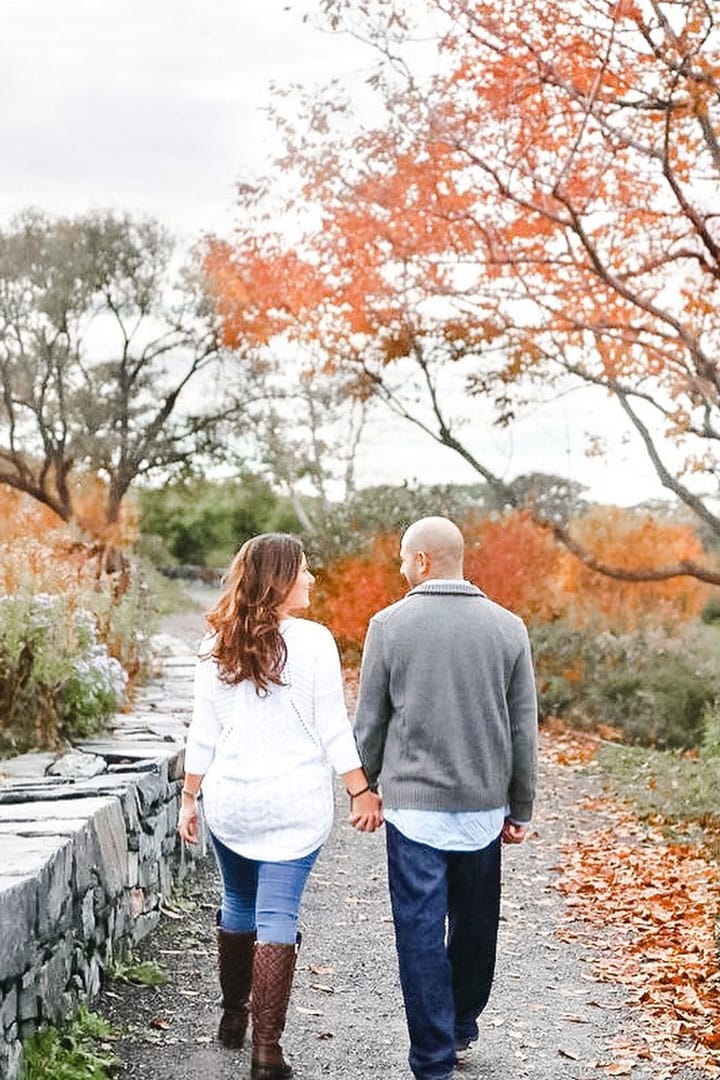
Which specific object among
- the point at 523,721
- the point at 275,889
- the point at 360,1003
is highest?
the point at 523,721

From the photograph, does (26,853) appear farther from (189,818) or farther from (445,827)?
(445,827)

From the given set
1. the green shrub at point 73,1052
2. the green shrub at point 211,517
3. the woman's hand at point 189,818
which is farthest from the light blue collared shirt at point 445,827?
the green shrub at point 211,517

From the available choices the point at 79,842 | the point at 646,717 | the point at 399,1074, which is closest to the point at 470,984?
the point at 399,1074

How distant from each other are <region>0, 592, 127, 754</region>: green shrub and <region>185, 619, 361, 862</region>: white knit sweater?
2895 mm

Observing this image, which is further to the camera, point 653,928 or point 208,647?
point 653,928

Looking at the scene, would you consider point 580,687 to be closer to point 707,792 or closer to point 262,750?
point 707,792

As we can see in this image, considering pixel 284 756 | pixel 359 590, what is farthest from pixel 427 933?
pixel 359 590

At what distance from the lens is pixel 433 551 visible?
459 centimetres

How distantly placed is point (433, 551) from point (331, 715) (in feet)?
2.07

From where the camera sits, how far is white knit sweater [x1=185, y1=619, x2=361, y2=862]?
4520 mm

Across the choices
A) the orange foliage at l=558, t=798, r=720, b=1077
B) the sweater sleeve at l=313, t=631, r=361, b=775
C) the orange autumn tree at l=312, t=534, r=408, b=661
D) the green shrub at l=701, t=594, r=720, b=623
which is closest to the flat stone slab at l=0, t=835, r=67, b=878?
the sweater sleeve at l=313, t=631, r=361, b=775

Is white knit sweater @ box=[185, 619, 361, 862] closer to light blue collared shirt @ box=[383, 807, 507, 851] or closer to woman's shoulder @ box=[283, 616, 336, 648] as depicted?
woman's shoulder @ box=[283, 616, 336, 648]

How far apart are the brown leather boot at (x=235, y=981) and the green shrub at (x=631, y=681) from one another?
362 inches

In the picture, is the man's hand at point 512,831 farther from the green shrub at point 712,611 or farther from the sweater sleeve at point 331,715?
the green shrub at point 712,611
